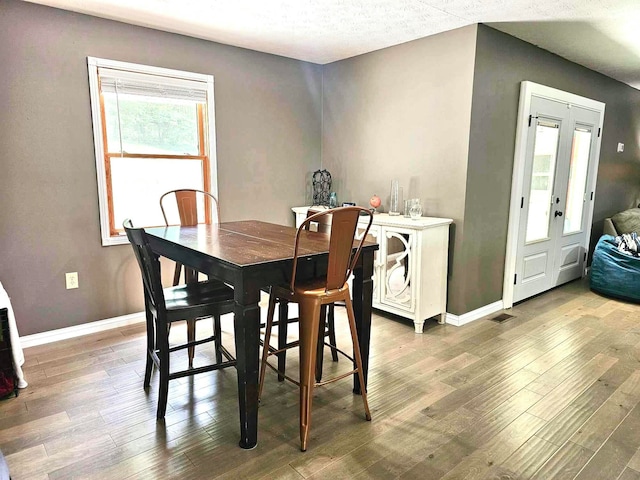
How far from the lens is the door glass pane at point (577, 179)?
4.38m

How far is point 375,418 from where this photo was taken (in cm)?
214

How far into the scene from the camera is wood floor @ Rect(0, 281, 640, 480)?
1798mm

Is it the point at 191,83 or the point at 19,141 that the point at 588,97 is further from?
the point at 19,141

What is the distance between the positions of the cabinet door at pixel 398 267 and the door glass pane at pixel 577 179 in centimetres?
226

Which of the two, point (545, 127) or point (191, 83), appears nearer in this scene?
point (191, 83)

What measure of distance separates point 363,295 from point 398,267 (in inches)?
50.5

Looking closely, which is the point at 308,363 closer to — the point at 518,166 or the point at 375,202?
the point at 375,202

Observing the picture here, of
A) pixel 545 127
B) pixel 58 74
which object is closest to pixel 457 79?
pixel 545 127

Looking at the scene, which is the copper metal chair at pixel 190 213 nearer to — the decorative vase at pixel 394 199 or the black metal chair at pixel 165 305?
the black metal chair at pixel 165 305

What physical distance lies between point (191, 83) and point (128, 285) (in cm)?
179

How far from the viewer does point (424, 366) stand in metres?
2.72

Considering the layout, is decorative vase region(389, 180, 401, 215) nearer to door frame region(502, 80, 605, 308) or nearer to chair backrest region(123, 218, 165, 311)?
door frame region(502, 80, 605, 308)

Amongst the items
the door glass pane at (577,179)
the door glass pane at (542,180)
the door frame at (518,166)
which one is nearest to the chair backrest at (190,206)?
the door frame at (518,166)

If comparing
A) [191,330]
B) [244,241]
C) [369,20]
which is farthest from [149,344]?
[369,20]
